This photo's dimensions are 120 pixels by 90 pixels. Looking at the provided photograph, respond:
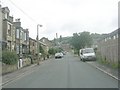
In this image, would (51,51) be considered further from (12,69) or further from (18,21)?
(12,69)

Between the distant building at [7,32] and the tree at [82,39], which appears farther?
the tree at [82,39]

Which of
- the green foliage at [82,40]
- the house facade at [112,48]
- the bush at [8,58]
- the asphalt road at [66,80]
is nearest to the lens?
the asphalt road at [66,80]

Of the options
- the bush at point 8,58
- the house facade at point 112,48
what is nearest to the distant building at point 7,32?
the bush at point 8,58

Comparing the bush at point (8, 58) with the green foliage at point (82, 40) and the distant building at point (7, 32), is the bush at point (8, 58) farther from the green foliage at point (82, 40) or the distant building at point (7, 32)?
the green foliage at point (82, 40)

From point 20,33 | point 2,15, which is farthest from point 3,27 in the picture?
point 20,33

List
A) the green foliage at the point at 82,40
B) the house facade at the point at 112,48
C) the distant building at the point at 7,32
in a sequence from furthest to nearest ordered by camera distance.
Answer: the green foliage at the point at 82,40 → the distant building at the point at 7,32 → the house facade at the point at 112,48

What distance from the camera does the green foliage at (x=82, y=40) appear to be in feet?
295

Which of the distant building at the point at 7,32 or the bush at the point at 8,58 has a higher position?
the distant building at the point at 7,32

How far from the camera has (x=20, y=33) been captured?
55344mm

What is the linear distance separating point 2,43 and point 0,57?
13520 mm

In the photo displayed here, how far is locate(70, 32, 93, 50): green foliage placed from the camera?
295 feet

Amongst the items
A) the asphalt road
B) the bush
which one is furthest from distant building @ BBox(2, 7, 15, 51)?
the asphalt road

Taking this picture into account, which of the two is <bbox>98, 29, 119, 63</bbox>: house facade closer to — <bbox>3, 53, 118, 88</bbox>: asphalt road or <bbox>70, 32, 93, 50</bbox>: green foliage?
<bbox>3, 53, 118, 88</bbox>: asphalt road

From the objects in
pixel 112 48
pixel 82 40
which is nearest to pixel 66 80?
pixel 112 48
